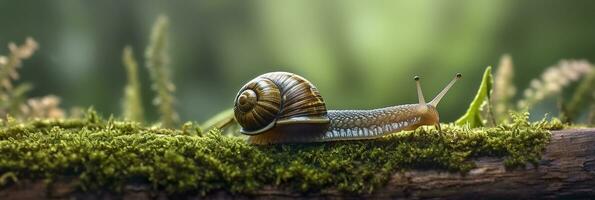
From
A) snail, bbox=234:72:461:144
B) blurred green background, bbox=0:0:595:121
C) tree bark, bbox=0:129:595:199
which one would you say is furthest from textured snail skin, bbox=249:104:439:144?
blurred green background, bbox=0:0:595:121

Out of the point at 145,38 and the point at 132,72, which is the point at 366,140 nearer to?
the point at 132,72

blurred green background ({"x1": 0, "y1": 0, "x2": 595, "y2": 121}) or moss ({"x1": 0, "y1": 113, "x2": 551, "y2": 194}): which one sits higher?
blurred green background ({"x1": 0, "y1": 0, "x2": 595, "y2": 121})

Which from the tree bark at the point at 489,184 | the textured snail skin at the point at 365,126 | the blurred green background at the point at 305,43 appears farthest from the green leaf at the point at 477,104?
the blurred green background at the point at 305,43

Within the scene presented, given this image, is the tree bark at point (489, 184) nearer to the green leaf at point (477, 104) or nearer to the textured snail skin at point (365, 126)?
the textured snail skin at point (365, 126)

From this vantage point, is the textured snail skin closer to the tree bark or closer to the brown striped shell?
the brown striped shell

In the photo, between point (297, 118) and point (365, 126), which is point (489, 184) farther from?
point (297, 118)

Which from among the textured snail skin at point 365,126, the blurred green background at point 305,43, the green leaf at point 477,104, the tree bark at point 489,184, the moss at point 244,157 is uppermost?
the blurred green background at point 305,43
